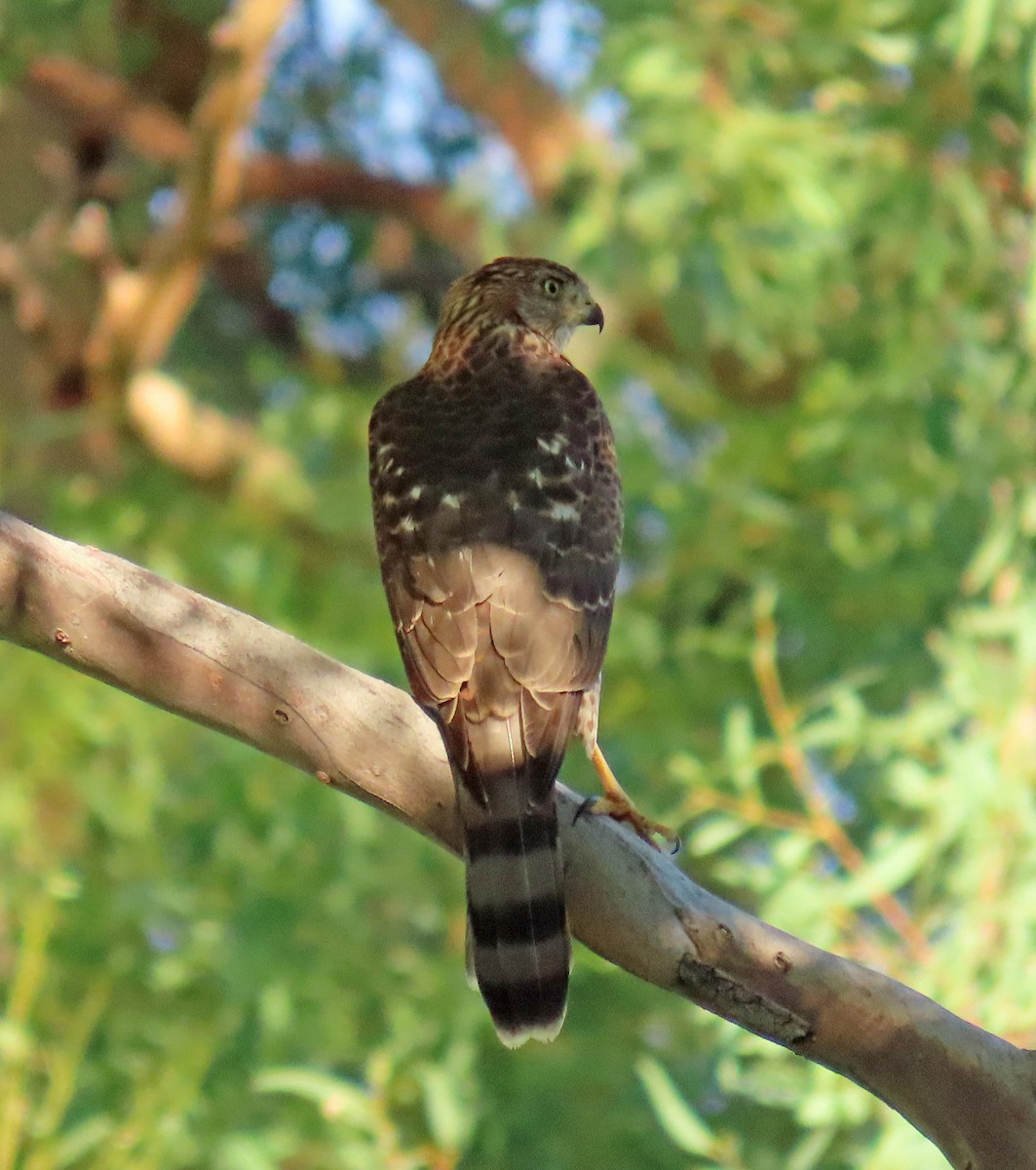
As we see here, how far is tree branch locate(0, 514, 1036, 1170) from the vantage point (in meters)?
2.98

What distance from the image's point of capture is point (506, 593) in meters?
3.53

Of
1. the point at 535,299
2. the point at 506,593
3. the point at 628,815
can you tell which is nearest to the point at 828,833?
the point at 628,815

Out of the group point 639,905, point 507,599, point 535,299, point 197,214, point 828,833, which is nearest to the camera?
point 639,905

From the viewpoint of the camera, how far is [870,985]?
3021 mm

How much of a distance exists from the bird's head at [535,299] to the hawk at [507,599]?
25cm

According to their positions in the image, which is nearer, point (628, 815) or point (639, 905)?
point (639, 905)

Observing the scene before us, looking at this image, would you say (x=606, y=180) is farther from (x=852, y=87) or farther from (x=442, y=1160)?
(x=442, y=1160)

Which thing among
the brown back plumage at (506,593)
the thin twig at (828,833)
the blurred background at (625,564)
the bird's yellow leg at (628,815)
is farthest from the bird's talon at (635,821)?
the thin twig at (828,833)

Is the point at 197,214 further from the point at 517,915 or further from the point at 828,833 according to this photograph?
the point at 517,915

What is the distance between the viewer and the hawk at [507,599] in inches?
123

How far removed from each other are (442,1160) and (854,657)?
3.38 m

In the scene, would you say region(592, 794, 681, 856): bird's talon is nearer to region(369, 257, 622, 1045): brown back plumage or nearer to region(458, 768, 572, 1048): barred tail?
region(369, 257, 622, 1045): brown back plumage

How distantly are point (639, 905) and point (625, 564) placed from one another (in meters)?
5.68

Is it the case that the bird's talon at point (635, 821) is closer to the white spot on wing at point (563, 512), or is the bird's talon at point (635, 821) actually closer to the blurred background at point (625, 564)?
the white spot on wing at point (563, 512)
